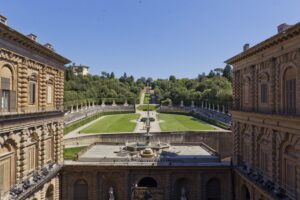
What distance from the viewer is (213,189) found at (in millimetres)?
29438

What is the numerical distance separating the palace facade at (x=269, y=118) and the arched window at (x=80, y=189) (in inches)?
581

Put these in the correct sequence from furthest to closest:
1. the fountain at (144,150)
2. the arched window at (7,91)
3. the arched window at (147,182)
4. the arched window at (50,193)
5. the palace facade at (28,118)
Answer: the fountain at (144,150), the arched window at (147,182), the arched window at (50,193), the palace facade at (28,118), the arched window at (7,91)

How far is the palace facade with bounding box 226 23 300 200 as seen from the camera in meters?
18.3

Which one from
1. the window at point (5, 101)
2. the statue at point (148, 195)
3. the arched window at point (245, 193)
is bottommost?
the statue at point (148, 195)

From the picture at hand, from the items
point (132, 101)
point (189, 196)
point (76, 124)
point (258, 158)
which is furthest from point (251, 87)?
point (132, 101)

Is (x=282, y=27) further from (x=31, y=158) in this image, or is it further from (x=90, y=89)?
(x=90, y=89)

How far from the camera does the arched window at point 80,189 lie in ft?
96.9

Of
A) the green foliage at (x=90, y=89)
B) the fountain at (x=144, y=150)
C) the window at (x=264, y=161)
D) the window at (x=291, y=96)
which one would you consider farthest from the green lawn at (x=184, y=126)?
the window at (x=291, y=96)

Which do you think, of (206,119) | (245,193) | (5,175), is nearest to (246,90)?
(245,193)

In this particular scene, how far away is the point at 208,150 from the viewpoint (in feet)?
119

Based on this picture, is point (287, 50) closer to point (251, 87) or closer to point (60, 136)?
point (251, 87)

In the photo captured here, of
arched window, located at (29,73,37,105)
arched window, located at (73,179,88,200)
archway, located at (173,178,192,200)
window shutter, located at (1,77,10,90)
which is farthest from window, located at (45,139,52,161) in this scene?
archway, located at (173,178,192,200)

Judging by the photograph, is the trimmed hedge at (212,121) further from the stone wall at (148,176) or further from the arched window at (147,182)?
the arched window at (147,182)

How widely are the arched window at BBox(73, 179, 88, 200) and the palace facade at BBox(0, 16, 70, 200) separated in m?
1.97
